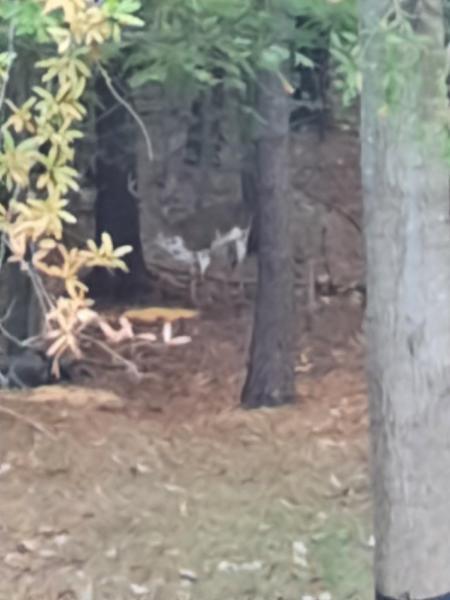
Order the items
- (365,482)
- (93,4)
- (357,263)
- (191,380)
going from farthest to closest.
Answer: (357,263), (191,380), (365,482), (93,4)

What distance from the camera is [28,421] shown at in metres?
8.84

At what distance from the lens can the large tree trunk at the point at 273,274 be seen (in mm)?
9133

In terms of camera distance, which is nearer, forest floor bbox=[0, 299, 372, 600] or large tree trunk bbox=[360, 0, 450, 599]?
large tree trunk bbox=[360, 0, 450, 599]

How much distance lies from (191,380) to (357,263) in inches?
118

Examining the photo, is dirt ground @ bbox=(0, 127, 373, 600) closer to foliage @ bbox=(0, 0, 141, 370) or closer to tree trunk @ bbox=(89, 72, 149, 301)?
tree trunk @ bbox=(89, 72, 149, 301)

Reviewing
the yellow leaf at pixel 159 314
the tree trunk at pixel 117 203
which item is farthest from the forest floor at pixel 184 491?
the tree trunk at pixel 117 203

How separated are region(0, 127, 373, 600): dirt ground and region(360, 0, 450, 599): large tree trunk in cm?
177

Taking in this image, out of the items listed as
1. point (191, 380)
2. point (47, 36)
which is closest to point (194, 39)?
point (47, 36)

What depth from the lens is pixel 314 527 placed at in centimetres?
727

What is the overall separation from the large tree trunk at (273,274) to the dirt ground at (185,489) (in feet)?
0.72

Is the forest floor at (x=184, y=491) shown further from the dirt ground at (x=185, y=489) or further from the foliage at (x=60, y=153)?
the foliage at (x=60, y=153)

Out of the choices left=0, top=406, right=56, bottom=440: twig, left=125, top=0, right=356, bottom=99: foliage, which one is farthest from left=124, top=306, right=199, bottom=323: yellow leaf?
left=125, top=0, right=356, bottom=99: foliage

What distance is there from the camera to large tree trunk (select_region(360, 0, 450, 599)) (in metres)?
4.21

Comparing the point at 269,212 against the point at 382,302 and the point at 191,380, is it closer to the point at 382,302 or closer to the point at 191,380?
the point at 191,380
